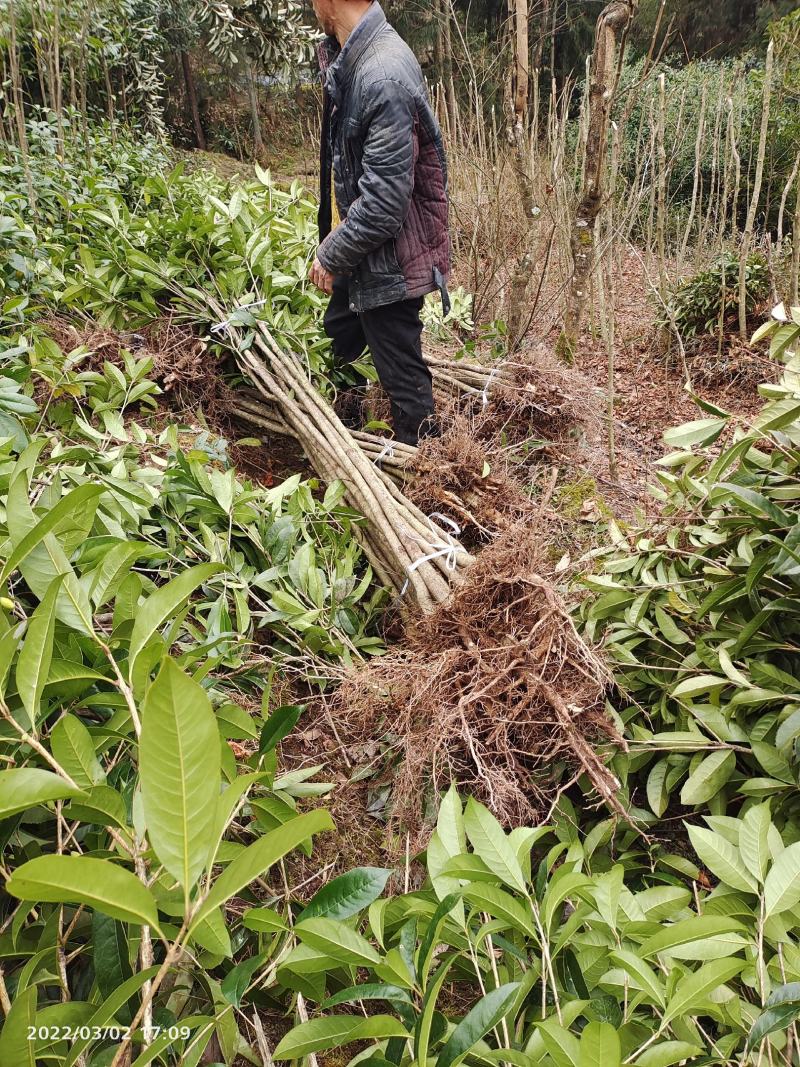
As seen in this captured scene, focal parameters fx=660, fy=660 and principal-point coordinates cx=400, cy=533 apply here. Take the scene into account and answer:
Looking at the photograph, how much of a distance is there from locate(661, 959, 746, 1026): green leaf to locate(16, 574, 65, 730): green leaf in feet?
2.44

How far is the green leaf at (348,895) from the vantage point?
0.77 metres

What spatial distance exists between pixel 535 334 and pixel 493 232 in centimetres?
86

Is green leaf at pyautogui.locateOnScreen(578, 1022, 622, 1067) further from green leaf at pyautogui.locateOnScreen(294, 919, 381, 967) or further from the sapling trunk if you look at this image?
the sapling trunk

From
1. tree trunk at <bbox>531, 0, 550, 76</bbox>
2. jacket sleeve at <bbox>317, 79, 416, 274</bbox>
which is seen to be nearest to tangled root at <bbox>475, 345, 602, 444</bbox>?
jacket sleeve at <bbox>317, 79, 416, 274</bbox>

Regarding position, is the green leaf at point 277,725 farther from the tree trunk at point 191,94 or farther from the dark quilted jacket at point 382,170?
the tree trunk at point 191,94

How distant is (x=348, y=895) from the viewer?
2.53ft

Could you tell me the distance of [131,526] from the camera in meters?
1.57

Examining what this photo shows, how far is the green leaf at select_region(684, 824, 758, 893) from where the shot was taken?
914 mm

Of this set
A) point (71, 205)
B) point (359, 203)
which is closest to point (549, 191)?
point (359, 203)

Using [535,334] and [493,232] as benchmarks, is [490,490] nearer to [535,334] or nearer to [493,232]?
[535,334]

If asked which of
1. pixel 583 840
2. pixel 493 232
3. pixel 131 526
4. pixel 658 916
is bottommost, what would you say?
pixel 583 840

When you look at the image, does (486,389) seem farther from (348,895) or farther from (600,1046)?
(600,1046)

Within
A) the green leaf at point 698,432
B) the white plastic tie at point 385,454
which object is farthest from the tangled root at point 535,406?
the green leaf at point 698,432

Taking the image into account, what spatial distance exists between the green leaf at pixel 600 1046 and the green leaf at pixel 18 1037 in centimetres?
49
